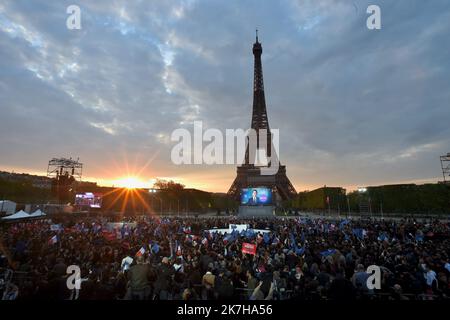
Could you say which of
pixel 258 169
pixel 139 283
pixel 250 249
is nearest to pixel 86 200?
pixel 250 249

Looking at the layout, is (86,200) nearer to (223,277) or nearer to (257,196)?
(257,196)

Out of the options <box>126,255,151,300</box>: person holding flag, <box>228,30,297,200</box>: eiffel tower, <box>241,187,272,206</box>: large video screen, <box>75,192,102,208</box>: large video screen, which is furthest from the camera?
<box>228,30,297,200</box>: eiffel tower

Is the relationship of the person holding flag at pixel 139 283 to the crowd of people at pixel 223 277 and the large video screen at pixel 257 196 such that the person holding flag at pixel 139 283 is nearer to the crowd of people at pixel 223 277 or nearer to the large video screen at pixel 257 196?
the crowd of people at pixel 223 277

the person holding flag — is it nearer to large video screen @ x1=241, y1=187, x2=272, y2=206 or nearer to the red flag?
the red flag

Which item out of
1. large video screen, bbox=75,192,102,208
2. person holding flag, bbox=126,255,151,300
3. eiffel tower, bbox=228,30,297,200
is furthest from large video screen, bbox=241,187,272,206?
person holding flag, bbox=126,255,151,300

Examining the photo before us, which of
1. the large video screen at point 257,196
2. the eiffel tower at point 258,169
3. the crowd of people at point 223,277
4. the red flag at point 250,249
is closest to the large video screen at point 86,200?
the large video screen at point 257,196

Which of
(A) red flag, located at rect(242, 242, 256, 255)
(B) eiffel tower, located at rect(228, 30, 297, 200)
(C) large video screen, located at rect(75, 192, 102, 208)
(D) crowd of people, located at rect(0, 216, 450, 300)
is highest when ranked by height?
(B) eiffel tower, located at rect(228, 30, 297, 200)

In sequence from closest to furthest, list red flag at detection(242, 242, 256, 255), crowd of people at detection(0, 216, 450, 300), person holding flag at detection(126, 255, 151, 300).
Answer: crowd of people at detection(0, 216, 450, 300) < person holding flag at detection(126, 255, 151, 300) < red flag at detection(242, 242, 256, 255)

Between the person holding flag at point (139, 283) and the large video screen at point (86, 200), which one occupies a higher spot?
the large video screen at point (86, 200)
